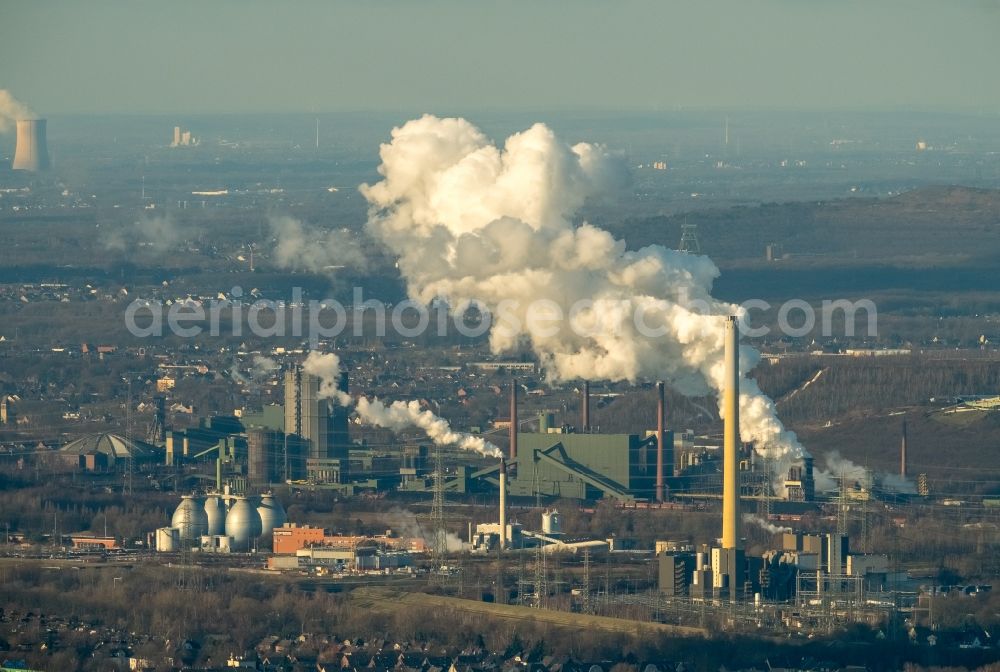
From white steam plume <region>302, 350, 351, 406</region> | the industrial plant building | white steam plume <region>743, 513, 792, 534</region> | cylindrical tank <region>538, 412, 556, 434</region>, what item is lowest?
white steam plume <region>743, 513, 792, 534</region>

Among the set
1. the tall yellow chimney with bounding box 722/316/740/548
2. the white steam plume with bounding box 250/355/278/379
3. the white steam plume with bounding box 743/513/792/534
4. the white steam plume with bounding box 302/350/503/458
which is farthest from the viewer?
Answer: the white steam plume with bounding box 250/355/278/379

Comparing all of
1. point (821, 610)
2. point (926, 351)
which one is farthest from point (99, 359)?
point (821, 610)

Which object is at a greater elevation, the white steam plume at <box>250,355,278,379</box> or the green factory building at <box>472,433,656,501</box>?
the white steam plume at <box>250,355,278,379</box>

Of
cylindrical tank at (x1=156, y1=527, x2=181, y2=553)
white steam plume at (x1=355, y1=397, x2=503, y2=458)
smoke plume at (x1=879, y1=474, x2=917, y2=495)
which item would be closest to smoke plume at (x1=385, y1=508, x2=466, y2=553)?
cylindrical tank at (x1=156, y1=527, x2=181, y2=553)

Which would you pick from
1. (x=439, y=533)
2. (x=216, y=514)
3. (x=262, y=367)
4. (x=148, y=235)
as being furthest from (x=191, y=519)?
(x=148, y=235)

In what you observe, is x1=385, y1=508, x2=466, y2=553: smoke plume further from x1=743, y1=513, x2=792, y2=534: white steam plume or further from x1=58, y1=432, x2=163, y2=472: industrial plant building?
x1=58, y1=432, x2=163, y2=472: industrial plant building
